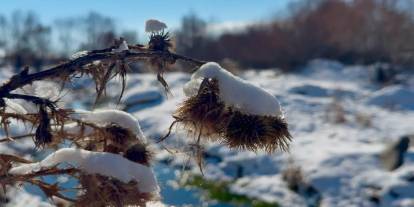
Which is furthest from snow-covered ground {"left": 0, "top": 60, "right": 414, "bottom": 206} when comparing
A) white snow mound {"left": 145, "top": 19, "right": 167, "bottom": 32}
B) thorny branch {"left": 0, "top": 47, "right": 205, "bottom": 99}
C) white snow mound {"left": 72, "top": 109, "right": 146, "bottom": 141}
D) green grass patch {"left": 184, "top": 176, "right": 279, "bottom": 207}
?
thorny branch {"left": 0, "top": 47, "right": 205, "bottom": 99}

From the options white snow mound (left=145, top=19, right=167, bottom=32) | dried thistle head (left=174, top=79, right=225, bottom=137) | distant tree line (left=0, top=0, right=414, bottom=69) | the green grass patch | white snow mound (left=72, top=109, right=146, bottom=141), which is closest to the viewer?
dried thistle head (left=174, top=79, right=225, bottom=137)

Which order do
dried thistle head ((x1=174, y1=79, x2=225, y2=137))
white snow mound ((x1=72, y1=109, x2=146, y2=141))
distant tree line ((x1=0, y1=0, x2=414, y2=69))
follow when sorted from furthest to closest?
distant tree line ((x1=0, y1=0, x2=414, y2=69)), white snow mound ((x1=72, y1=109, x2=146, y2=141)), dried thistle head ((x1=174, y1=79, x2=225, y2=137))

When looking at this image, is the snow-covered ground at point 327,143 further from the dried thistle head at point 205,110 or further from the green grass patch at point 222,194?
the dried thistle head at point 205,110

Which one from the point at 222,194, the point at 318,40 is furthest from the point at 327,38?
the point at 222,194

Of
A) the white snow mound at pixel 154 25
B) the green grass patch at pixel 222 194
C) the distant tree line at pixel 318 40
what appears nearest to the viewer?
the white snow mound at pixel 154 25

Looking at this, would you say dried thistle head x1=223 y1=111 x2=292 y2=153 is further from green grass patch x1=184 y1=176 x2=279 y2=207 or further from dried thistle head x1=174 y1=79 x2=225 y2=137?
green grass patch x1=184 y1=176 x2=279 y2=207

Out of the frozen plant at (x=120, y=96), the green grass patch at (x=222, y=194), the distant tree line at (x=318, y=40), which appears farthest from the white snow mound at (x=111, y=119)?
the distant tree line at (x=318, y=40)
